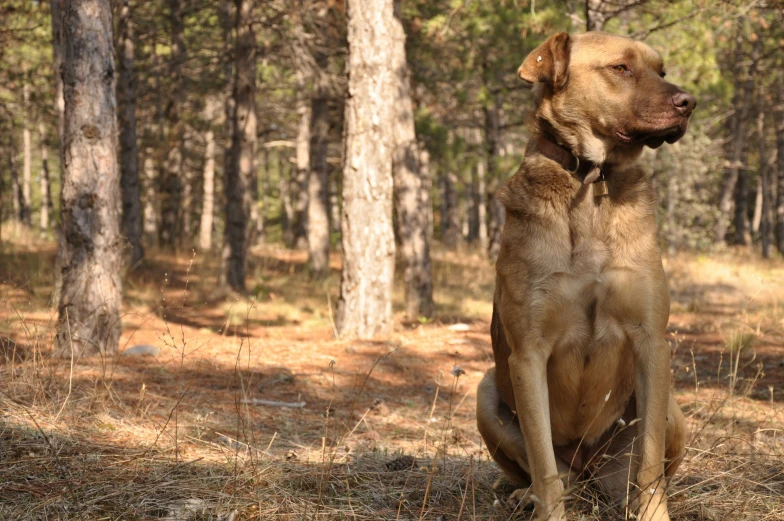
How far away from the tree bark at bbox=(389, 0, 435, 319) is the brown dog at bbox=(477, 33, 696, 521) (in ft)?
24.4

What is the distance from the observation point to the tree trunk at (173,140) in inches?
685

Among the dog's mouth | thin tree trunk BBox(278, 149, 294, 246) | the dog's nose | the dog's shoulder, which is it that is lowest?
thin tree trunk BBox(278, 149, 294, 246)

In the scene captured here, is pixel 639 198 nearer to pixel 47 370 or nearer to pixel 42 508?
pixel 42 508

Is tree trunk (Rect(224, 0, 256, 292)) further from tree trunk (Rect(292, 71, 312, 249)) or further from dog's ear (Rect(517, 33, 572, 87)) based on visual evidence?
dog's ear (Rect(517, 33, 572, 87))

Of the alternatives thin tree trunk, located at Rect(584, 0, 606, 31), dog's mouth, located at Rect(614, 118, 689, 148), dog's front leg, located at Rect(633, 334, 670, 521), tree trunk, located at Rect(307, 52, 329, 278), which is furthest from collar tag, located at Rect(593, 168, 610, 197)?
tree trunk, located at Rect(307, 52, 329, 278)

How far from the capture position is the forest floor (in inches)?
119

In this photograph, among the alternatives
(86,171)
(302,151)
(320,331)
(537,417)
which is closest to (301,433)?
(537,417)

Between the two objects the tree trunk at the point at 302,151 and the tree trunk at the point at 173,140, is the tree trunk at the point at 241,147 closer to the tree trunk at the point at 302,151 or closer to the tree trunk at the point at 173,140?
the tree trunk at the point at 173,140

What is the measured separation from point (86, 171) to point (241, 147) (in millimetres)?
7110

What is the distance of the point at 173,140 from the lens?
19516 mm

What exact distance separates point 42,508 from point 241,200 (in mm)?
10665

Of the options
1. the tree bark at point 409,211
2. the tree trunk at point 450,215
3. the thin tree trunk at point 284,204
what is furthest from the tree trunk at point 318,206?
the thin tree trunk at point 284,204

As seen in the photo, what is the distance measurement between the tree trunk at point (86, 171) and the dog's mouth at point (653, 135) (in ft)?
15.4

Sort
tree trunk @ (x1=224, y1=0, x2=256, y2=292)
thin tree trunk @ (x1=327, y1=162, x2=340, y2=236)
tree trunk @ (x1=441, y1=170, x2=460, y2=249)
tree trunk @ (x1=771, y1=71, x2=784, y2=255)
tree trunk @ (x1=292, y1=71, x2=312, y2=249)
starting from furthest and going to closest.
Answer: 1. thin tree trunk @ (x1=327, y1=162, x2=340, y2=236)
2. tree trunk @ (x1=441, y1=170, x2=460, y2=249)
3. tree trunk @ (x1=771, y1=71, x2=784, y2=255)
4. tree trunk @ (x1=292, y1=71, x2=312, y2=249)
5. tree trunk @ (x1=224, y1=0, x2=256, y2=292)
